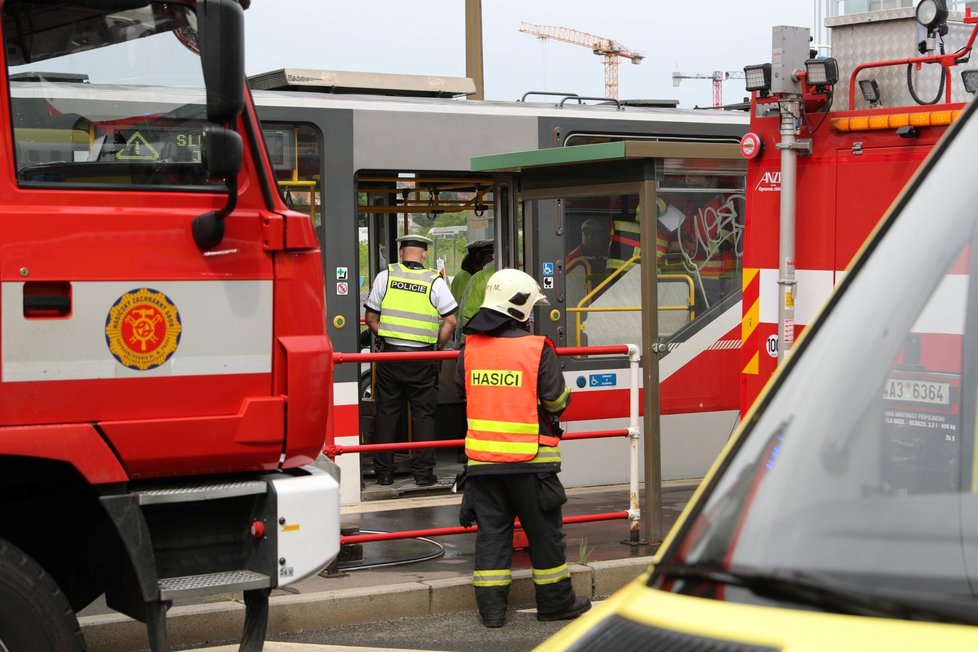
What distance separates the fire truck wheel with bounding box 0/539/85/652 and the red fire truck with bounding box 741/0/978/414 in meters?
3.80

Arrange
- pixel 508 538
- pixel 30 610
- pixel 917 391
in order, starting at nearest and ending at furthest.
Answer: pixel 917 391, pixel 30 610, pixel 508 538

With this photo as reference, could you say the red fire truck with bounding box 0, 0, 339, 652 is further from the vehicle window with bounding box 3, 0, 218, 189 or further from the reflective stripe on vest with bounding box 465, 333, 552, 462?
the reflective stripe on vest with bounding box 465, 333, 552, 462

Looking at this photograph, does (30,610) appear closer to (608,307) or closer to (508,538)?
(508,538)

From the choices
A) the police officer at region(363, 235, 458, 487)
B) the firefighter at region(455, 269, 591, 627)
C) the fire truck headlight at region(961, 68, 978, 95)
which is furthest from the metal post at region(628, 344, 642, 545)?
the police officer at region(363, 235, 458, 487)

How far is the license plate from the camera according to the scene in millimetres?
1849

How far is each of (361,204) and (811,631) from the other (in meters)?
9.46

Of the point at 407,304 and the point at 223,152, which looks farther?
the point at 407,304

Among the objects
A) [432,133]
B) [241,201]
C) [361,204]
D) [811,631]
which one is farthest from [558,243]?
[811,631]

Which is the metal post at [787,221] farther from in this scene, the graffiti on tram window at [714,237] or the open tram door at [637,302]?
the graffiti on tram window at [714,237]

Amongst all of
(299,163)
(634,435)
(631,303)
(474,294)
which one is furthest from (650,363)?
(299,163)

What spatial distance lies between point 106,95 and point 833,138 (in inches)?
142

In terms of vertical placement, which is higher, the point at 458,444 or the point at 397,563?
the point at 458,444

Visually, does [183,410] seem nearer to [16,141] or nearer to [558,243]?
[16,141]

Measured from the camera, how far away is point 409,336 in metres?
9.89
